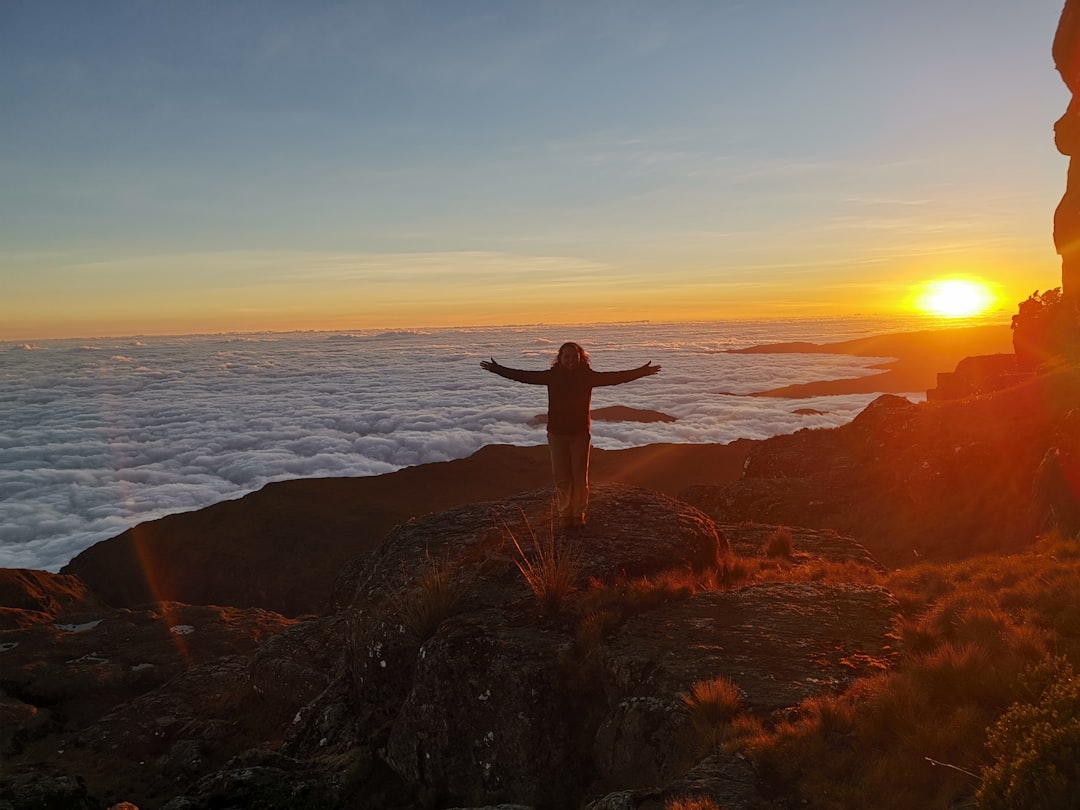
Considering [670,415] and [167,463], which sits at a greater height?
[670,415]

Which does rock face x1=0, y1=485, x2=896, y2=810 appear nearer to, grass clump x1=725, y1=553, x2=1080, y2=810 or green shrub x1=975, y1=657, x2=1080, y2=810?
grass clump x1=725, y1=553, x2=1080, y2=810

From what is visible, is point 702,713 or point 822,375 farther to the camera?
point 822,375

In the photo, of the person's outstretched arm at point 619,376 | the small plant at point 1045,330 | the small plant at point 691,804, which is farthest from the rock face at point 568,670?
the small plant at point 1045,330

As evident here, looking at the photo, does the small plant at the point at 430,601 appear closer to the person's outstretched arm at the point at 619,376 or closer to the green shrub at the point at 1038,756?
the person's outstretched arm at the point at 619,376

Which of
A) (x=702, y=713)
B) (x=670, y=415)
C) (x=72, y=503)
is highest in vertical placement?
(x=702, y=713)

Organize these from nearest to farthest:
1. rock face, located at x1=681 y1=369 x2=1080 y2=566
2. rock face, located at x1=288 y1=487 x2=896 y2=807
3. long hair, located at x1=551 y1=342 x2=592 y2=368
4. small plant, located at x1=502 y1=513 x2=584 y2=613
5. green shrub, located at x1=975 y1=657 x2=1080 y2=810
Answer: green shrub, located at x1=975 y1=657 x2=1080 y2=810 < rock face, located at x1=288 y1=487 x2=896 y2=807 < small plant, located at x1=502 y1=513 x2=584 y2=613 < long hair, located at x1=551 y1=342 x2=592 y2=368 < rock face, located at x1=681 y1=369 x2=1080 y2=566

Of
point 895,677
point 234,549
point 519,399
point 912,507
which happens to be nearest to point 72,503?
point 234,549

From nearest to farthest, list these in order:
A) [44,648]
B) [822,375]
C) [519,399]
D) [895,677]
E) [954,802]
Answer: [954,802], [895,677], [44,648], [519,399], [822,375]

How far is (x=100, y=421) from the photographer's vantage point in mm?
139375

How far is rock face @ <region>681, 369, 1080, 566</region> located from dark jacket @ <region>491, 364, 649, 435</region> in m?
16.2

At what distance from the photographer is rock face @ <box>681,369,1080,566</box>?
22469mm

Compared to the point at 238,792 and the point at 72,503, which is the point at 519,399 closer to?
the point at 72,503

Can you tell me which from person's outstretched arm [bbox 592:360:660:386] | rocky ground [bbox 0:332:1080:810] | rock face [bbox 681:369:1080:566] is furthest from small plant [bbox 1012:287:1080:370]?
person's outstretched arm [bbox 592:360:660:386]

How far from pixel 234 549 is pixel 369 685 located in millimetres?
47720
